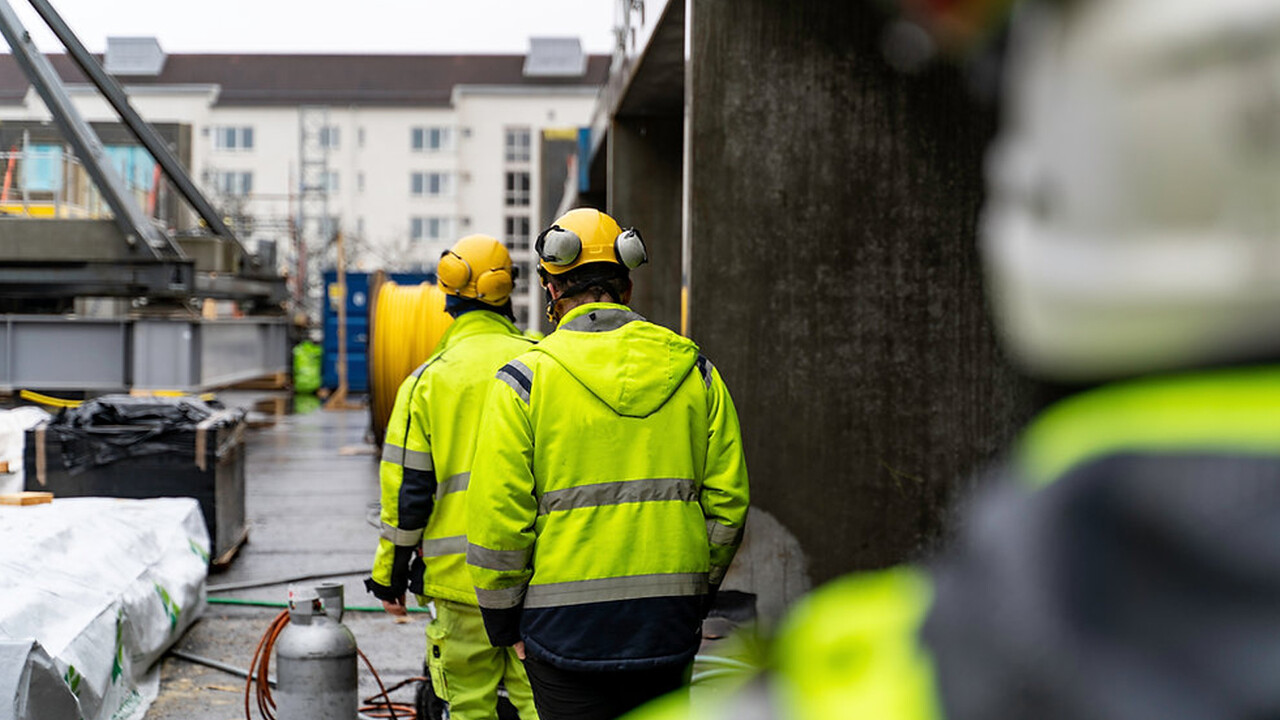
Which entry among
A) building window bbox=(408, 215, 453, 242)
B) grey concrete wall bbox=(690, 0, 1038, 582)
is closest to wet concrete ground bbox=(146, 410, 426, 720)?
grey concrete wall bbox=(690, 0, 1038, 582)

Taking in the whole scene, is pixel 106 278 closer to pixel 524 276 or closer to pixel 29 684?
pixel 29 684

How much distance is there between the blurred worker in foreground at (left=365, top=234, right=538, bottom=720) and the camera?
412cm

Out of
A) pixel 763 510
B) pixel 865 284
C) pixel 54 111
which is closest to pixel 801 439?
pixel 763 510

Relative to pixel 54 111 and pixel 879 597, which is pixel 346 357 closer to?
pixel 54 111

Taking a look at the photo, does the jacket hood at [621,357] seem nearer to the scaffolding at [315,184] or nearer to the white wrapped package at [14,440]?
the white wrapped package at [14,440]

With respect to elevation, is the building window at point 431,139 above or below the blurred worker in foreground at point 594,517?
above

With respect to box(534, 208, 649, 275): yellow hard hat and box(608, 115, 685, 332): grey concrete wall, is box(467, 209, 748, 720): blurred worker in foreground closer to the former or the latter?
box(534, 208, 649, 275): yellow hard hat

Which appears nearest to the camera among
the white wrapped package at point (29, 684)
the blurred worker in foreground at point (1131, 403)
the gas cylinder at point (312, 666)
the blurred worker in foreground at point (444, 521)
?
the blurred worker in foreground at point (1131, 403)

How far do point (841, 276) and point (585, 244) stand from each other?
89.0 inches

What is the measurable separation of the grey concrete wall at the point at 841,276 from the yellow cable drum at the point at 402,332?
7490 mm

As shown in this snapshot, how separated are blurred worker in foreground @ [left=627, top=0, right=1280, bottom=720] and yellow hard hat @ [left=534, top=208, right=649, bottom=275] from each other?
284cm

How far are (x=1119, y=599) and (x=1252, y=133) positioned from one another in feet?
0.77

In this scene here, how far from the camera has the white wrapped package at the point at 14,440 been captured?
27.1 ft

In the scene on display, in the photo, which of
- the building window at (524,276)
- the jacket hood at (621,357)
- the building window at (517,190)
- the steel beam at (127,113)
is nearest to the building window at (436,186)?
the building window at (517,190)
